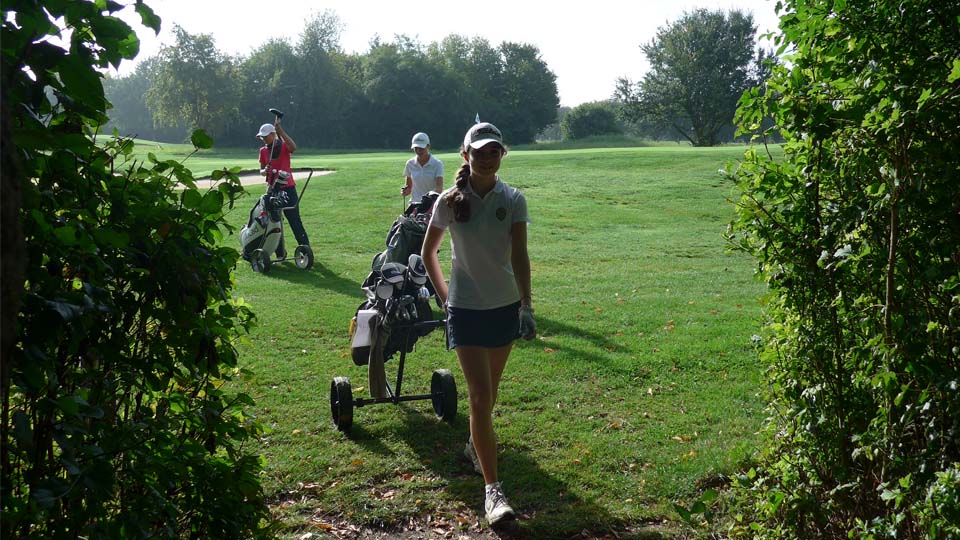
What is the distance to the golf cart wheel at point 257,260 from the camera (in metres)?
14.0

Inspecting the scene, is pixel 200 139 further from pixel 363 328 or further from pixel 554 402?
pixel 554 402

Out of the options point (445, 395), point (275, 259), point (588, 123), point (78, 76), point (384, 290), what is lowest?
point (275, 259)

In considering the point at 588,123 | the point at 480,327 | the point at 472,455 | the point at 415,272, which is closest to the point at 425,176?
the point at 415,272

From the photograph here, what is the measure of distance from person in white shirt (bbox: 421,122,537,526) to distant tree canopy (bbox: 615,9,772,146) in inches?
2677

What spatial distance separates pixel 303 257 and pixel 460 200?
398 inches

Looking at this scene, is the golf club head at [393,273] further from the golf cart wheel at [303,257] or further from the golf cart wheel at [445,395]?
the golf cart wheel at [303,257]

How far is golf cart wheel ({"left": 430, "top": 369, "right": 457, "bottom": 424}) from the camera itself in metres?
6.63

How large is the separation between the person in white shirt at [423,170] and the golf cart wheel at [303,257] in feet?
10.5

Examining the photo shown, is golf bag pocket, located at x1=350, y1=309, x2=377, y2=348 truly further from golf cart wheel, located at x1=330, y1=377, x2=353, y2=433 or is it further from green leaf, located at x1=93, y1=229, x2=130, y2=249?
green leaf, located at x1=93, y1=229, x2=130, y2=249

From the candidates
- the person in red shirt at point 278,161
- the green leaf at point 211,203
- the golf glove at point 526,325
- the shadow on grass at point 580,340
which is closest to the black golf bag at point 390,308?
the golf glove at point 526,325

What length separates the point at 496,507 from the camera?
4.84 m

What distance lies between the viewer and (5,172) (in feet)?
4.80

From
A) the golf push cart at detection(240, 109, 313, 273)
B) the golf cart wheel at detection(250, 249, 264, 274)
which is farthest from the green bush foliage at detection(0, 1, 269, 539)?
the golf cart wheel at detection(250, 249, 264, 274)

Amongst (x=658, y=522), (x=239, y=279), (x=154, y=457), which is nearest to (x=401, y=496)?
(x=658, y=522)
